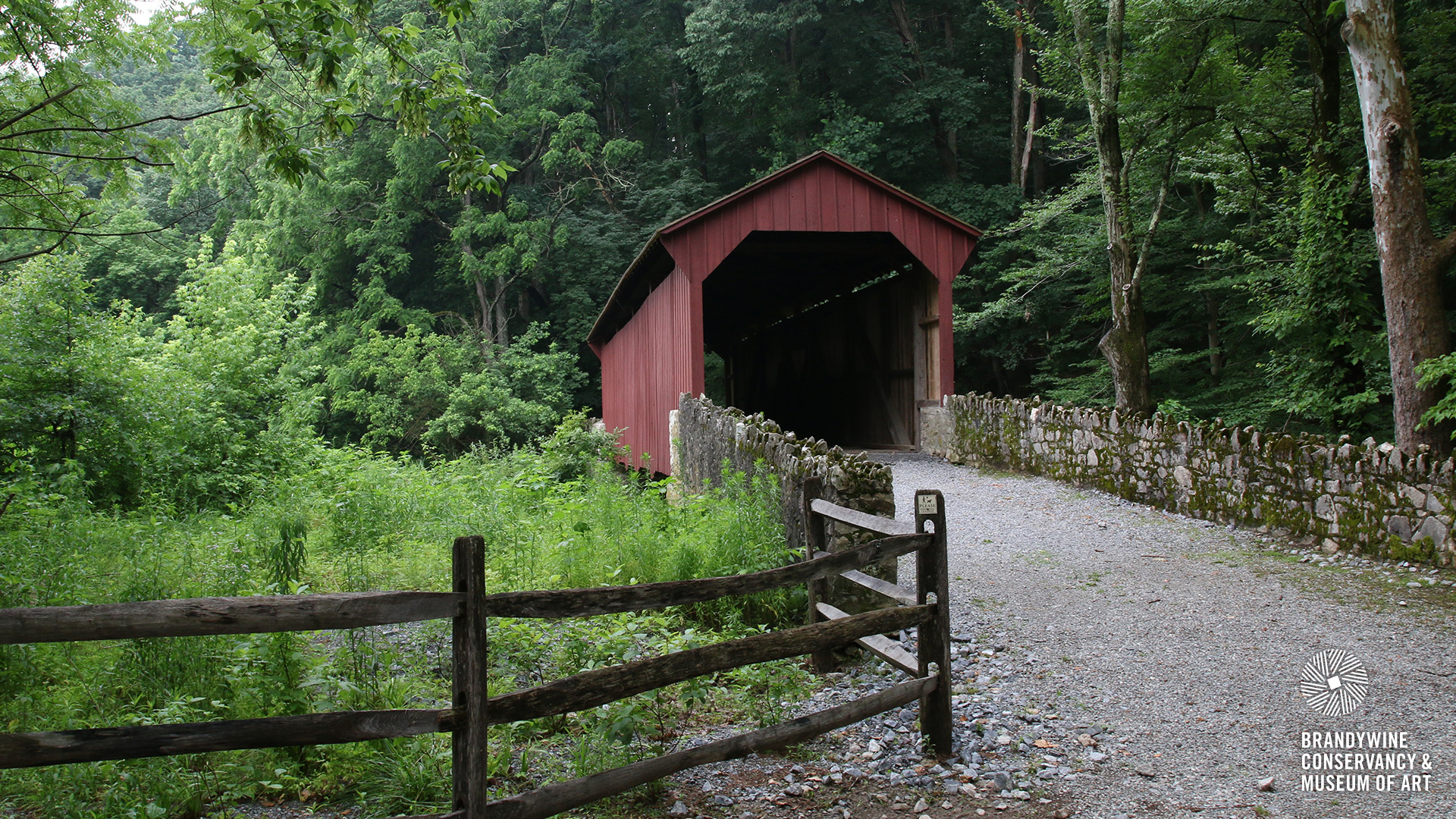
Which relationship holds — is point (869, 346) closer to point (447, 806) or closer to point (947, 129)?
point (947, 129)

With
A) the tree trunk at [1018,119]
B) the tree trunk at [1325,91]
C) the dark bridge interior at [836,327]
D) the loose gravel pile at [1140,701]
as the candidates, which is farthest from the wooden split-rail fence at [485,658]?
the tree trunk at [1018,119]

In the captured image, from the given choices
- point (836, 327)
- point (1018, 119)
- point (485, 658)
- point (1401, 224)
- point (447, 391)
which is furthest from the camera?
point (1018, 119)

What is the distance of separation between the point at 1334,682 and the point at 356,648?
15.5 feet

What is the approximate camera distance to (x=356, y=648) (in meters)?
3.95

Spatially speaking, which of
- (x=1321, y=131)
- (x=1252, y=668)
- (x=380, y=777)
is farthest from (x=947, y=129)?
(x=380, y=777)

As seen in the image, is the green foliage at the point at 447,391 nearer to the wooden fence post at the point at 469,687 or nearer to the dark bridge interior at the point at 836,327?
the dark bridge interior at the point at 836,327

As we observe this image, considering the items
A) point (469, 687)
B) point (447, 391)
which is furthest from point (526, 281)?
point (469, 687)

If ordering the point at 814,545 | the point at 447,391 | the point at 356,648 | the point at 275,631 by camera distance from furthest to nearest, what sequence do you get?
1. the point at 447,391
2. the point at 814,545
3. the point at 356,648
4. the point at 275,631

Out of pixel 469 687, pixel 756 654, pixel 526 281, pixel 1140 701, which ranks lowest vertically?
pixel 1140 701

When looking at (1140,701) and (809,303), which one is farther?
(809,303)

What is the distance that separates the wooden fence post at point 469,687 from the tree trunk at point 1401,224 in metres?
8.82

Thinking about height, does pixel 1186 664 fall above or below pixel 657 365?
below

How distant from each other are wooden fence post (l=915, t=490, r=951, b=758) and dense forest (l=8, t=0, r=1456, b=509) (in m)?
3.49

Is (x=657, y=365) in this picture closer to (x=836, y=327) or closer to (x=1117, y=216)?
(x=836, y=327)
